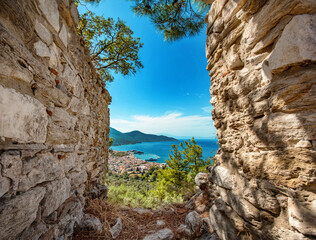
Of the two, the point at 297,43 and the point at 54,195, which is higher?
the point at 297,43

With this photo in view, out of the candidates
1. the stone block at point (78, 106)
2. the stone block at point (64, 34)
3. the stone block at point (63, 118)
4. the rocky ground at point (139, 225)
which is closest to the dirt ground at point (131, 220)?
the rocky ground at point (139, 225)

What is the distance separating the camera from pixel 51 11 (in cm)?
124

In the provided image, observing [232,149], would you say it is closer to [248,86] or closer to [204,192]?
[248,86]

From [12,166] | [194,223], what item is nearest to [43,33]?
[12,166]

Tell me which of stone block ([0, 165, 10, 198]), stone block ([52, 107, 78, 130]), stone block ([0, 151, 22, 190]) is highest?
stone block ([52, 107, 78, 130])

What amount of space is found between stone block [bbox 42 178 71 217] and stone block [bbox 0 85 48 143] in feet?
1.49

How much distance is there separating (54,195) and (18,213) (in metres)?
0.37

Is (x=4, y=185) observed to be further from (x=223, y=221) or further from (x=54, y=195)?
(x=223, y=221)

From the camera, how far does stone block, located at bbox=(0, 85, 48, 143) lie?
30.6 inches

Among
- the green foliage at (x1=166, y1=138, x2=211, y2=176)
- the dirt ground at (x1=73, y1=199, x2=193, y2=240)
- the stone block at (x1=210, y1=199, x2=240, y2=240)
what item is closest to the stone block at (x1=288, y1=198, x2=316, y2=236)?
the stone block at (x1=210, y1=199, x2=240, y2=240)

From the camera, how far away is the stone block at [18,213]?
2.56ft

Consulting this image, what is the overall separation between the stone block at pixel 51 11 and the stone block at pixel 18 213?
1482mm

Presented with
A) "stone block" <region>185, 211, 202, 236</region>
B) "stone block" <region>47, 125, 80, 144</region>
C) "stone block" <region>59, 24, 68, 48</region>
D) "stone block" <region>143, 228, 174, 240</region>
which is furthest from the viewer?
"stone block" <region>185, 211, 202, 236</region>

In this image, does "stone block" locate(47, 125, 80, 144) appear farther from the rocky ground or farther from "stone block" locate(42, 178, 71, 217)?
the rocky ground
